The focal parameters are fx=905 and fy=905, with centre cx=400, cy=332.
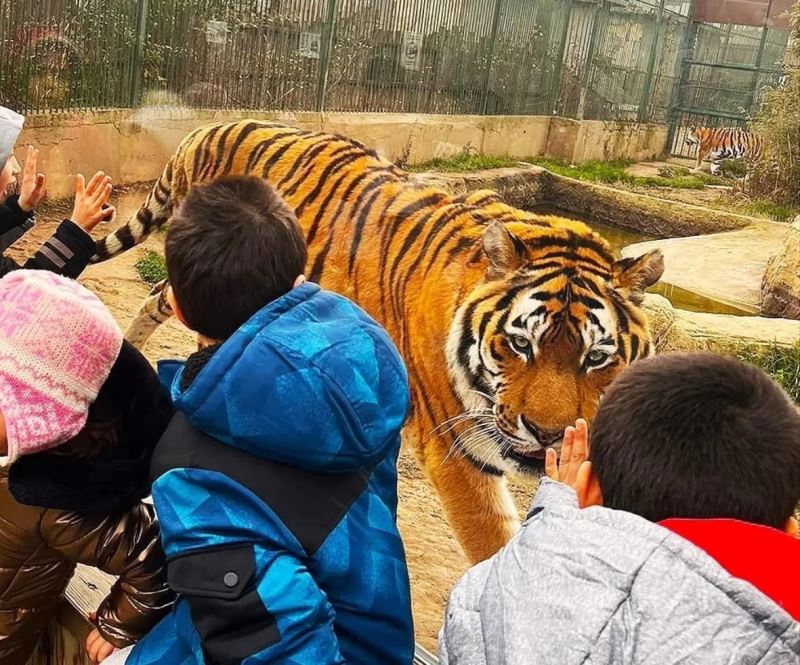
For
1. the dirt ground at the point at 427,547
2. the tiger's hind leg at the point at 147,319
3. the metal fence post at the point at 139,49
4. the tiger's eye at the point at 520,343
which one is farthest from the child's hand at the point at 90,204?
the metal fence post at the point at 139,49

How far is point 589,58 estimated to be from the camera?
8.17m

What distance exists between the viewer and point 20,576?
1562mm

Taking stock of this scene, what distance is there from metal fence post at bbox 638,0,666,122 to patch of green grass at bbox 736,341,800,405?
8.40 m

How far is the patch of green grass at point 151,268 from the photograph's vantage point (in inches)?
177

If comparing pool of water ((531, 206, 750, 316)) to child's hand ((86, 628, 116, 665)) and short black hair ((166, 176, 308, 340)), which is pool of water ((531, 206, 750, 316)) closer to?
short black hair ((166, 176, 308, 340))

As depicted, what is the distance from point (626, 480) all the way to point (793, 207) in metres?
7.57

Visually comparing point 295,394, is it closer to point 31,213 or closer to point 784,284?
point 31,213

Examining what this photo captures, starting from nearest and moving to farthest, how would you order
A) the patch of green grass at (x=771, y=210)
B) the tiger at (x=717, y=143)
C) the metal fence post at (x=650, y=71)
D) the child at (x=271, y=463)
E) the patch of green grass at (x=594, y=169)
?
the child at (x=271, y=463), the patch of green grass at (x=594, y=169), the patch of green grass at (x=771, y=210), the metal fence post at (x=650, y=71), the tiger at (x=717, y=143)

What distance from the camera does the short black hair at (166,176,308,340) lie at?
141 cm

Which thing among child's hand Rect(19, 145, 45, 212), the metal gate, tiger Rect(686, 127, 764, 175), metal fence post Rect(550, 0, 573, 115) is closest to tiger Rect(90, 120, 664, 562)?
child's hand Rect(19, 145, 45, 212)

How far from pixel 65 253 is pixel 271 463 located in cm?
105

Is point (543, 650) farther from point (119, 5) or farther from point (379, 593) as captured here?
point (119, 5)

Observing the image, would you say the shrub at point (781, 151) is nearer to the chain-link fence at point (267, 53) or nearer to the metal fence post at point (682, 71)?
the chain-link fence at point (267, 53)

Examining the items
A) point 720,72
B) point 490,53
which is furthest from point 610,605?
point 720,72
